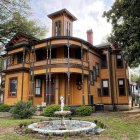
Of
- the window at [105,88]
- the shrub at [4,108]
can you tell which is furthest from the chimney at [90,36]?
the shrub at [4,108]

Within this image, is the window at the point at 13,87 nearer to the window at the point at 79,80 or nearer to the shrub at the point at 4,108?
the shrub at the point at 4,108

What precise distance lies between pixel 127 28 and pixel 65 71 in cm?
839

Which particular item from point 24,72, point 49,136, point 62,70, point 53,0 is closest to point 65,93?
point 62,70

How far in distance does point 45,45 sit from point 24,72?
469cm

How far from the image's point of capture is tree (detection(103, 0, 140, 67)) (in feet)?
64.8

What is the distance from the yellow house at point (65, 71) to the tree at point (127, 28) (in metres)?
4.58

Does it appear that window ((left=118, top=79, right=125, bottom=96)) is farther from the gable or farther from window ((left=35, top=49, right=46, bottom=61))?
the gable

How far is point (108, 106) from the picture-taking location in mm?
28062

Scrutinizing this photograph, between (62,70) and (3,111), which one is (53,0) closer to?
(62,70)

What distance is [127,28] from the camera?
20672mm

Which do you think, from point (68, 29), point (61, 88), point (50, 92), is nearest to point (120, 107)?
point (61, 88)

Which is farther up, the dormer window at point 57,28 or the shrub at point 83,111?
the dormer window at point 57,28

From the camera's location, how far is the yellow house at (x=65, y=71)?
75.2ft

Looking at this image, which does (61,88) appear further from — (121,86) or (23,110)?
(121,86)
